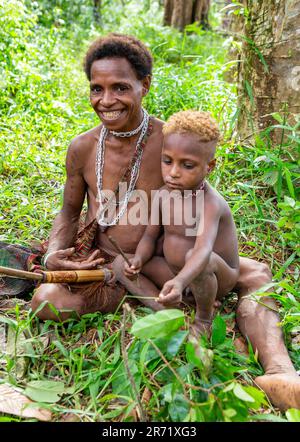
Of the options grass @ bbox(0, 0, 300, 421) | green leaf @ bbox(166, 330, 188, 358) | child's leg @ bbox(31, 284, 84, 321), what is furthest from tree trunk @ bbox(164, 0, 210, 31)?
green leaf @ bbox(166, 330, 188, 358)

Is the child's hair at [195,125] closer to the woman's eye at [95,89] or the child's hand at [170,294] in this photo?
the woman's eye at [95,89]

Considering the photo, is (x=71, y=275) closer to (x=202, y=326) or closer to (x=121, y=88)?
(x=202, y=326)

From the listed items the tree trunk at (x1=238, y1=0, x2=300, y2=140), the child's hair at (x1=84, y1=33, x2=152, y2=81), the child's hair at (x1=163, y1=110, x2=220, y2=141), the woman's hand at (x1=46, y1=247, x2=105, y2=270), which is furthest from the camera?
the tree trunk at (x1=238, y1=0, x2=300, y2=140)

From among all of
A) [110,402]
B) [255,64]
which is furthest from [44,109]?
[110,402]

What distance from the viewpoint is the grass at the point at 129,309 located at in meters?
2.02

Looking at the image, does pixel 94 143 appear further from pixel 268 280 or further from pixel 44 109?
pixel 44 109

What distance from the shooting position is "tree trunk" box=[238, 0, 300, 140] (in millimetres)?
3373

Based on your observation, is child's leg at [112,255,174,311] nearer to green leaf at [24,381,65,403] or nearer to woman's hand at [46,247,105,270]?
woman's hand at [46,247,105,270]

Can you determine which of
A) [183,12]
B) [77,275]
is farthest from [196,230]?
[183,12]

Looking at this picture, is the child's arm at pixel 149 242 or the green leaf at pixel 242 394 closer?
the green leaf at pixel 242 394

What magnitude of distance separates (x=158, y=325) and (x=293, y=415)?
644 mm

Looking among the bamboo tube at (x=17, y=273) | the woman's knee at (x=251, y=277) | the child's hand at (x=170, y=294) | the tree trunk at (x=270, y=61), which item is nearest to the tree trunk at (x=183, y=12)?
the tree trunk at (x=270, y=61)

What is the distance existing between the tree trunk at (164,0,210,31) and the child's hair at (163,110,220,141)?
7.25 m

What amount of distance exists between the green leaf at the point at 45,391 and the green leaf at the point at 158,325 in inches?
23.7
